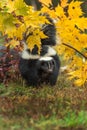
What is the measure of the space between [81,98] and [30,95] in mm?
852

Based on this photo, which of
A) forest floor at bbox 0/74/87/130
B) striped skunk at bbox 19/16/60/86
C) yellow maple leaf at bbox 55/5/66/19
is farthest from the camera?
striped skunk at bbox 19/16/60/86

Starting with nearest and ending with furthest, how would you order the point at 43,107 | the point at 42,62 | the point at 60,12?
the point at 43,107, the point at 60,12, the point at 42,62

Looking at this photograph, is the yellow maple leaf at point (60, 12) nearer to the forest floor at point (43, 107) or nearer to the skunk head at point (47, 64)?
the forest floor at point (43, 107)

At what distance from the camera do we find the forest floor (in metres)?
5.41

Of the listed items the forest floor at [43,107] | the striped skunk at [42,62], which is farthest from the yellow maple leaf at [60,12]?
the forest floor at [43,107]

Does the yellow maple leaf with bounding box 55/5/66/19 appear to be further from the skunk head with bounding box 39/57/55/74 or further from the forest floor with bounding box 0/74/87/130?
the skunk head with bounding box 39/57/55/74

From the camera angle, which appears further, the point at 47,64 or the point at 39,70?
the point at 39,70

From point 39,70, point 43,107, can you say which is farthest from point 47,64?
point 43,107

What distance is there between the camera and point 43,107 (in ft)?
20.7

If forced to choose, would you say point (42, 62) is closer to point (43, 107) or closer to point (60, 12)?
point (60, 12)

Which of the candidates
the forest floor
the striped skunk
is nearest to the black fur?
the striped skunk

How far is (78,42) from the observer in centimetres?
706

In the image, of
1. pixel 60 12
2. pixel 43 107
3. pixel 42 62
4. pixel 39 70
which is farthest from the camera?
pixel 39 70

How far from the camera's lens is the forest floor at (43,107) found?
5414mm
